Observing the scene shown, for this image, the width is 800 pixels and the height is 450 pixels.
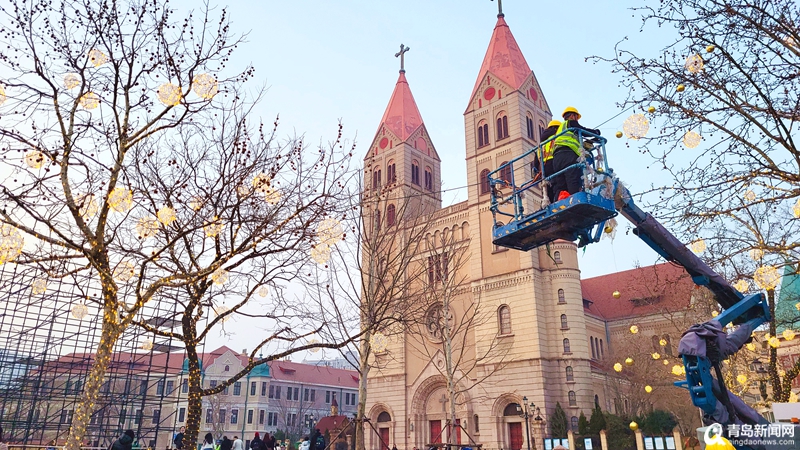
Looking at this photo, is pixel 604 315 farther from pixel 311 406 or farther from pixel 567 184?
pixel 567 184

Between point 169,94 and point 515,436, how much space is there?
96.7ft

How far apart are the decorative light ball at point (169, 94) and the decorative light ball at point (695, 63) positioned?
8.45 m

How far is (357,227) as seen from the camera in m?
15.7

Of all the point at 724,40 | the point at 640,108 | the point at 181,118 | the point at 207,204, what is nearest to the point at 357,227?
the point at 207,204

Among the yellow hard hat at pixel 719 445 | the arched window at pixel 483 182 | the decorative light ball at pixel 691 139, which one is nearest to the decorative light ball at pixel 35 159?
the yellow hard hat at pixel 719 445

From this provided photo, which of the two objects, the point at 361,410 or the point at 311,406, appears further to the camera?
the point at 311,406

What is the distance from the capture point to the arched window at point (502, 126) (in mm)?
38781

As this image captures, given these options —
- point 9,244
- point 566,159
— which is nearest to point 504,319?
point 566,159

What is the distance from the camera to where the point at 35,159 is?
25.5 ft

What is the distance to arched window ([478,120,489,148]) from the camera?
39.9m

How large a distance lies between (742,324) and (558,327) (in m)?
26.3

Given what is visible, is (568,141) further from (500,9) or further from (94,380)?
(500,9)

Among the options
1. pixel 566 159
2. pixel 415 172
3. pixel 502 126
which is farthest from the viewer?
pixel 415 172

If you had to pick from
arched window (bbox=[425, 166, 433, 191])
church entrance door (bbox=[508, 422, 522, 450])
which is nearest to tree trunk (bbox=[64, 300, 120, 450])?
church entrance door (bbox=[508, 422, 522, 450])
